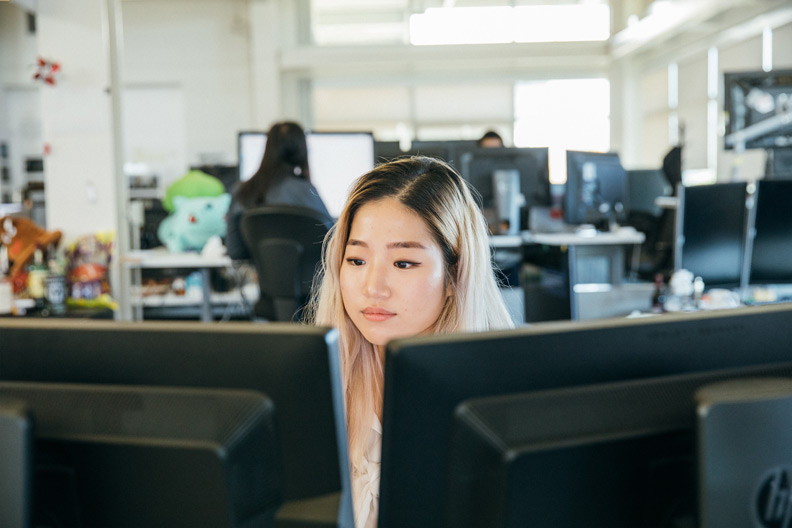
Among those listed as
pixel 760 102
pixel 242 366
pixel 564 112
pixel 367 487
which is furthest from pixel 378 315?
pixel 564 112

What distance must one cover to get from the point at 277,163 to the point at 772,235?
1.89 m

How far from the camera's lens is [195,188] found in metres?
4.40

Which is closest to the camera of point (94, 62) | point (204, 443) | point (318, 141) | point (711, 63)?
point (204, 443)

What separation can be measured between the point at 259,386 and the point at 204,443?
5 cm

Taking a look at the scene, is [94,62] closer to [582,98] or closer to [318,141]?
[318,141]

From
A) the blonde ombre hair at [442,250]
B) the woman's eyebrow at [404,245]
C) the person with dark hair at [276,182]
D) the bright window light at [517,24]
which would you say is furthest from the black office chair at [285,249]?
the bright window light at [517,24]

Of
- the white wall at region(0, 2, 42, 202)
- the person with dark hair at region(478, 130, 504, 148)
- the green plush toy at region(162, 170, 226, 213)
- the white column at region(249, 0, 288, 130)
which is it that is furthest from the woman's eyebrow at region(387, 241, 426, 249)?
the white wall at region(0, 2, 42, 202)

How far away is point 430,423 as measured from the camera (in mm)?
518

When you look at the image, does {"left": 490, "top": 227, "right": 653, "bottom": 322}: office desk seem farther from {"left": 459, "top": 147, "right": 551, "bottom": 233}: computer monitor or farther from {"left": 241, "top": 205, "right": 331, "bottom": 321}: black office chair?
{"left": 241, "top": 205, "right": 331, "bottom": 321}: black office chair

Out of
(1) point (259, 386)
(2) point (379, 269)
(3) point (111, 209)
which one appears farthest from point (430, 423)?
(3) point (111, 209)

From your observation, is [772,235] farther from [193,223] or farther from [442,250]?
[193,223]

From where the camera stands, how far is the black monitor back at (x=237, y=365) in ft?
1.69

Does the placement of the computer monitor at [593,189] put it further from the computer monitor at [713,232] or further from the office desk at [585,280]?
the computer monitor at [713,232]

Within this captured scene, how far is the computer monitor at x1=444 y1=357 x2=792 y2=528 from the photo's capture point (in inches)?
20.0
